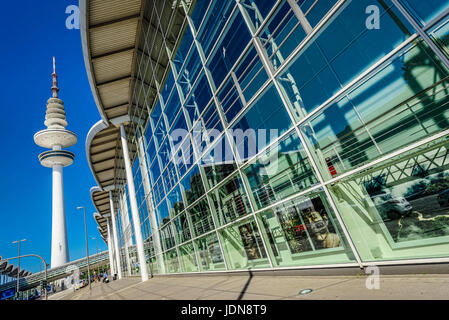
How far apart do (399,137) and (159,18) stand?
12899mm

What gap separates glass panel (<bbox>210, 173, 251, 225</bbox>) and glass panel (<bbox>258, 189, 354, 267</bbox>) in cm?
98

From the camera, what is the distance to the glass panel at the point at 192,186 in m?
10.7

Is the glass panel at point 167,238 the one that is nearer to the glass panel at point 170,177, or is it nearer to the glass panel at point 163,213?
the glass panel at point 163,213

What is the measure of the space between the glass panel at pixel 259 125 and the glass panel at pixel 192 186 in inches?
132

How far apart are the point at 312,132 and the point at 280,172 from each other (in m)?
1.50

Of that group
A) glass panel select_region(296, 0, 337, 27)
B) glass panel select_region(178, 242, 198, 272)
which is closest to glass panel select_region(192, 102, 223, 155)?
glass panel select_region(296, 0, 337, 27)

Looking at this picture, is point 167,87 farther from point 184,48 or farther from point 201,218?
point 201,218

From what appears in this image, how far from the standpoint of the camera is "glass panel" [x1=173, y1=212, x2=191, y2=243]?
40.9 feet

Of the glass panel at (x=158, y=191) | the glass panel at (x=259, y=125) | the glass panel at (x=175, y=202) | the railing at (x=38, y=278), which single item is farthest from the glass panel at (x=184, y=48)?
the railing at (x=38, y=278)

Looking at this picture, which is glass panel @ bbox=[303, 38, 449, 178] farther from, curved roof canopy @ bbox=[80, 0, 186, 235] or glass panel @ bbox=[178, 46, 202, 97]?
curved roof canopy @ bbox=[80, 0, 186, 235]

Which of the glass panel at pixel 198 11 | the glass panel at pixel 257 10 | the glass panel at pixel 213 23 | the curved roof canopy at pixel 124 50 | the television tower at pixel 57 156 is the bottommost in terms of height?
the glass panel at pixel 257 10

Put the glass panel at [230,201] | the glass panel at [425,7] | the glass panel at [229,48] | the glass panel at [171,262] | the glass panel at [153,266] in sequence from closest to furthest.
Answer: the glass panel at [425,7] → the glass panel at [229,48] → the glass panel at [230,201] → the glass panel at [171,262] → the glass panel at [153,266]

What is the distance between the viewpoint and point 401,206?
4430mm

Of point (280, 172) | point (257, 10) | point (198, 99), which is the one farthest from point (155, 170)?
point (257, 10)
